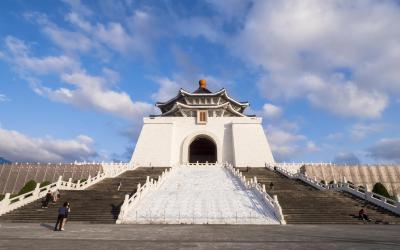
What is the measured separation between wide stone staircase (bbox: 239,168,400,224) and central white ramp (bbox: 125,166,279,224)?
4.73 ft

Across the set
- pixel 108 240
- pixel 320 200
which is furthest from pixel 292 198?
pixel 108 240

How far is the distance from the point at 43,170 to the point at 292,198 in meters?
26.4

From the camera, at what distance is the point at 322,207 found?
15.4 m

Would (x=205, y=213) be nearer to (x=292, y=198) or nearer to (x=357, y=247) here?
(x=292, y=198)

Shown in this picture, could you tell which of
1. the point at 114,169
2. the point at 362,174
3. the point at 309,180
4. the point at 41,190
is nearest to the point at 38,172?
the point at 114,169

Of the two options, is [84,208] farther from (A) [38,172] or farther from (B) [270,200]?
(A) [38,172]

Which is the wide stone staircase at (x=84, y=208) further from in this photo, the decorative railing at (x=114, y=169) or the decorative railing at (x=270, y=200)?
the decorative railing at (x=270, y=200)

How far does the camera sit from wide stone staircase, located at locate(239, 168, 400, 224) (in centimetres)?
1382

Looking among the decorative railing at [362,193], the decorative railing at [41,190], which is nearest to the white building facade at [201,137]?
the decorative railing at [41,190]

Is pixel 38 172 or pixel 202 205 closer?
pixel 202 205

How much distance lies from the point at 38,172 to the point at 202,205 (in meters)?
23.5

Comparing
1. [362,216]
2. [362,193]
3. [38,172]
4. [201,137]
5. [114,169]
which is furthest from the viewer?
[201,137]

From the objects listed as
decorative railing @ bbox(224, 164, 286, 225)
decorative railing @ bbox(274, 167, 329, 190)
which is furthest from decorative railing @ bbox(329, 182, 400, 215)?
decorative railing @ bbox(224, 164, 286, 225)

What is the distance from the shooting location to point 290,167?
109ft
